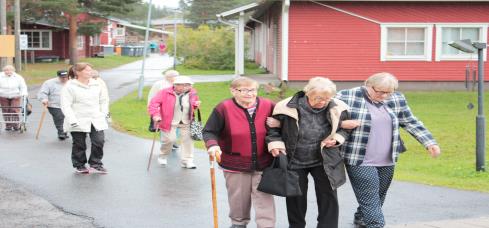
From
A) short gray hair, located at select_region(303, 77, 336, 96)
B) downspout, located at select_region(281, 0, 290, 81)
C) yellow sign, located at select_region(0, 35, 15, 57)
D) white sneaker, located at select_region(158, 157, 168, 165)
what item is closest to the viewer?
short gray hair, located at select_region(303, 77, 336, 96)

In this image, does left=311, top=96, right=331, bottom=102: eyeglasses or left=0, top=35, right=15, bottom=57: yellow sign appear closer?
left=311, top=96, right=331, bottom=102: eyeglasses

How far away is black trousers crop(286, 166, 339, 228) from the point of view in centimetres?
640

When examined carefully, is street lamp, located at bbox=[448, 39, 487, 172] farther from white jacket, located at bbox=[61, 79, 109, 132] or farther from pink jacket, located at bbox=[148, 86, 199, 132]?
white jacket, located at bbox=[61, 79, 109, 132]

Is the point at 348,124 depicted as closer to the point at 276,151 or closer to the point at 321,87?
the point at 321,87

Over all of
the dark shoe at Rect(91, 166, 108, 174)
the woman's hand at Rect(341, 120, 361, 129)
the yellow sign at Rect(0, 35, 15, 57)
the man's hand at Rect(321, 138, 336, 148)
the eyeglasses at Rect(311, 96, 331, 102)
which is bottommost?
the dark shoe at Rect(91, 166, 108, 174)

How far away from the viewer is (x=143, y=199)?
8.72 metres

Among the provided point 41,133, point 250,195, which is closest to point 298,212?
point 250,195

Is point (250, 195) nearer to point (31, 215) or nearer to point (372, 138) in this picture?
point (372, 138)

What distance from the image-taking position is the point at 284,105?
625cm


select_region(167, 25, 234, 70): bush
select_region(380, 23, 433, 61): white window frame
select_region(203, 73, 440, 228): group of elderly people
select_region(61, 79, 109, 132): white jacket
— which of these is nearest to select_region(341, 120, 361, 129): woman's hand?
select_region(203, 73, 440, 228): group of elderly people

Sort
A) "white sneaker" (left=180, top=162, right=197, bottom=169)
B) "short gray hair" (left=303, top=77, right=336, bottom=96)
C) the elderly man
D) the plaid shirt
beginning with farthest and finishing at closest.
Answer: the elderly man
"white sneaker" (left=180, top=162, right=197, bottom=169)
the plaid shirt
"short gray hair" (left=303, top=77, right=336, bottom=96)

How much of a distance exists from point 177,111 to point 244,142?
4907 mm

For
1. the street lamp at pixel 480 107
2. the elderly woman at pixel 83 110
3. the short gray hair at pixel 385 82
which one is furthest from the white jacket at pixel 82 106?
the street lamp at pixel 480 107

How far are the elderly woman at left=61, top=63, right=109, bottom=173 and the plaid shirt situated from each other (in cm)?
452
